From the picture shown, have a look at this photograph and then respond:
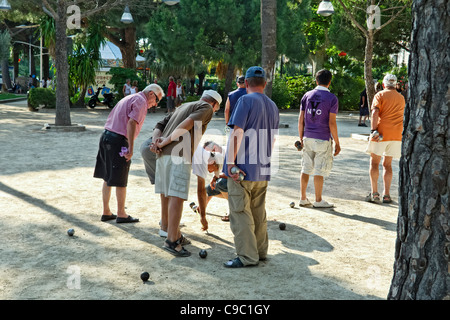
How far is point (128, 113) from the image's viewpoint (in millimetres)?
5914

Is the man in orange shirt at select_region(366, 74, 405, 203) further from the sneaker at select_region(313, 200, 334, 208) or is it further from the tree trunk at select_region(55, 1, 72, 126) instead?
the tree trunk at select_region(55, 1, 72, 126)

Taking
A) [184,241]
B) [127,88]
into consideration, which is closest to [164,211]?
[184,241]

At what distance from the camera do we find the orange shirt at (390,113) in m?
7.28

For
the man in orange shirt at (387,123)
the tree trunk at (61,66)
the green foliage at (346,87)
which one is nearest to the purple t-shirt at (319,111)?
the man in orange shirt at (387,123)

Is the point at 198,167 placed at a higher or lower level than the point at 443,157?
lower

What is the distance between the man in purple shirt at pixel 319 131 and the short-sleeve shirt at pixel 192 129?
86.7 inches

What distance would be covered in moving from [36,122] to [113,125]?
44.5 ft

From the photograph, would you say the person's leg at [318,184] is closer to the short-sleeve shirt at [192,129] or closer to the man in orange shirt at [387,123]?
the man in orange shirt at [387,123]

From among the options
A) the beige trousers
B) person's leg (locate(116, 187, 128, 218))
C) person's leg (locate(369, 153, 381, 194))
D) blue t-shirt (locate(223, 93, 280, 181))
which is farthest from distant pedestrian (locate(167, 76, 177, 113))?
the beige trousers

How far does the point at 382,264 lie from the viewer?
196 inches

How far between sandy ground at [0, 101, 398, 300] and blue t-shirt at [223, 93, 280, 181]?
3.02 feet
